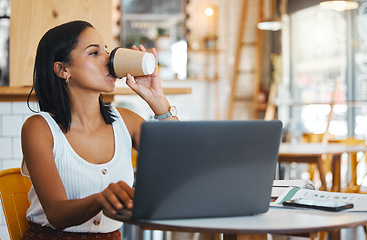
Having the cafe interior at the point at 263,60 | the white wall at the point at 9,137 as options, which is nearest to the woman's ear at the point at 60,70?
the white wall at the point at 9,137

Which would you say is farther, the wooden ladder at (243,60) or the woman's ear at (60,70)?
the wooden ladder at (243,60)

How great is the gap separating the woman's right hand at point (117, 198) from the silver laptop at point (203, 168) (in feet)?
0.14

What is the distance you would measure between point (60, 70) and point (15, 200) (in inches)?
16.5

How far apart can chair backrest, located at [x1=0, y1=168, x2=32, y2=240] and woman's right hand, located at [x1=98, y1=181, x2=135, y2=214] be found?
1.83 ft

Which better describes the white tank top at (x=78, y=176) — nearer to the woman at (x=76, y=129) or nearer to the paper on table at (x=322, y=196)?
the woman at (x=76, y=129)

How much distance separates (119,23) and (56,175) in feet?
23.1

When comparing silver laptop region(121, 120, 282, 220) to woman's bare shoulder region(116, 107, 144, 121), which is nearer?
silver laptop region(121, 120, 282, 220)

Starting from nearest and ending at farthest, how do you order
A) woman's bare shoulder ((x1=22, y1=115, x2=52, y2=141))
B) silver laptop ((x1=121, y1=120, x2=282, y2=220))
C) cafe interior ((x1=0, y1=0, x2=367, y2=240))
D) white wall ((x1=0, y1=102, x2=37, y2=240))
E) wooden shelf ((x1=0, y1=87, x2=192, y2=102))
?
silver laptop ((x1=121, y1=120, x2=282, y2=220)) < woman's bare shoulder ((x1=22, y1=115, x2=52, y2=141)) < wooden shelf ((x1=0, y1=87, x2=192, y2=102)) < white wall ((x1=0, y1=102, x2=37, y2=240)) < cafe interior ((x1=0, y1=0, x2=367, y2=240))

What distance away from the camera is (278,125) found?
1.07 meters

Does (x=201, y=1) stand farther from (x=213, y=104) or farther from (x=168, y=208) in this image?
(x=168, y=208)

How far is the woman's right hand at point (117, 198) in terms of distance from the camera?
1052mm

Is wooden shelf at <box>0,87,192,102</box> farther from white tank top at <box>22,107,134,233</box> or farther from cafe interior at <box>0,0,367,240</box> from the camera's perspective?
cafe interior at <box>0,0,367,240</box>

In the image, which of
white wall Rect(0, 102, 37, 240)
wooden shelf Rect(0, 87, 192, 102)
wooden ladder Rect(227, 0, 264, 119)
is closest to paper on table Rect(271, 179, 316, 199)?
wooden shelf Rect(0, 87, 192, 102)

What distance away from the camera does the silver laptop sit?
38.8 inches
